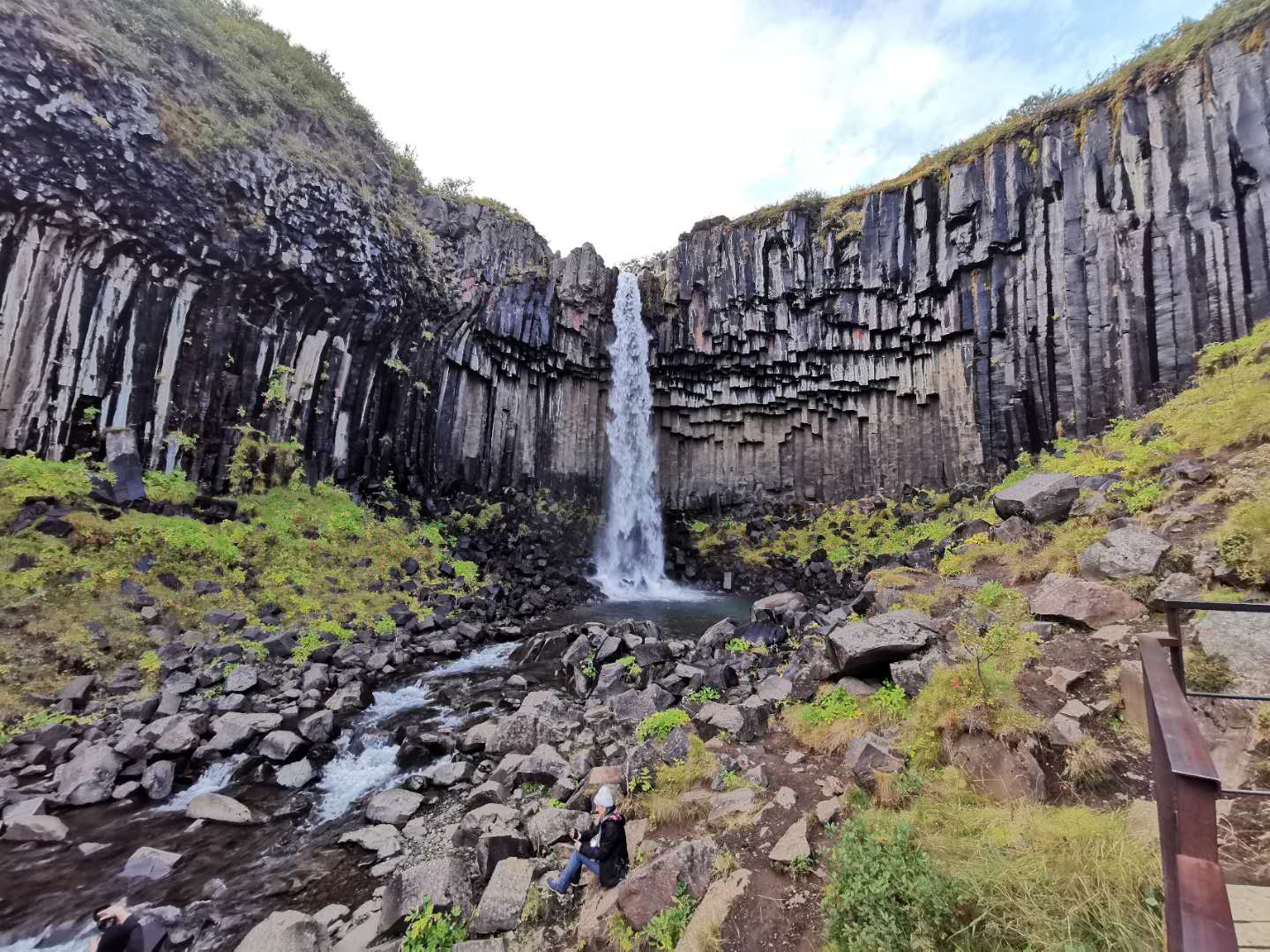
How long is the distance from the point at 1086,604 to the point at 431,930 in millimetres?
7529

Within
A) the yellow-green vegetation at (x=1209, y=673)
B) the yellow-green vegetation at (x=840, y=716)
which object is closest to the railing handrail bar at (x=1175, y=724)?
the yellow-green vegetation at (x=1209, y=673)

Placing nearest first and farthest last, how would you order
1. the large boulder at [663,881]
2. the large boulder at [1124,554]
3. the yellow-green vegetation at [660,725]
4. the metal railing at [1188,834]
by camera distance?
the metal railing at [1188,834], the large boulder at [663,881], the large boulder at [1124,554], the yellow-green vegetation at [660,725]

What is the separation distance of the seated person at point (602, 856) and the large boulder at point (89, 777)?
660 cm

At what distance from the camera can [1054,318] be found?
66.1 ft

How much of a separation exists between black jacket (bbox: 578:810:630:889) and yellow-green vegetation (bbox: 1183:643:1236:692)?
15.9 feet

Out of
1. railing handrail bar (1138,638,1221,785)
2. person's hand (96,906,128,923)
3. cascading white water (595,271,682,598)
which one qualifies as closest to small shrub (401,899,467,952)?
person's hand (96,906,128,923)

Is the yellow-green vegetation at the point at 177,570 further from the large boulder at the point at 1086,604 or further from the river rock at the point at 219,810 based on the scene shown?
the large boulder at the point at 1086,604

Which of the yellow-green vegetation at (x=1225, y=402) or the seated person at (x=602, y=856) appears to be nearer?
the seated person at (x=602, y=856)

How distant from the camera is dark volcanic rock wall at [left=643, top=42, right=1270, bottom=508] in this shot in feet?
55.3

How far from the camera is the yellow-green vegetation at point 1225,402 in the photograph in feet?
29.2

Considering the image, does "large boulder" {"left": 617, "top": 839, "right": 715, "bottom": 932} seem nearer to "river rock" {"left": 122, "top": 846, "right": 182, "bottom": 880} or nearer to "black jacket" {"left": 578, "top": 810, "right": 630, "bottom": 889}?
"black jacket" {"left": 578, "top": 810, "right": 630, "bottom": 889}

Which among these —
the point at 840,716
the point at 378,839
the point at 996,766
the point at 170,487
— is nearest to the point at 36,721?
the point at 378,839

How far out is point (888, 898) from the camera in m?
3.14

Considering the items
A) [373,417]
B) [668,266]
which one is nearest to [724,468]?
[668,266]
